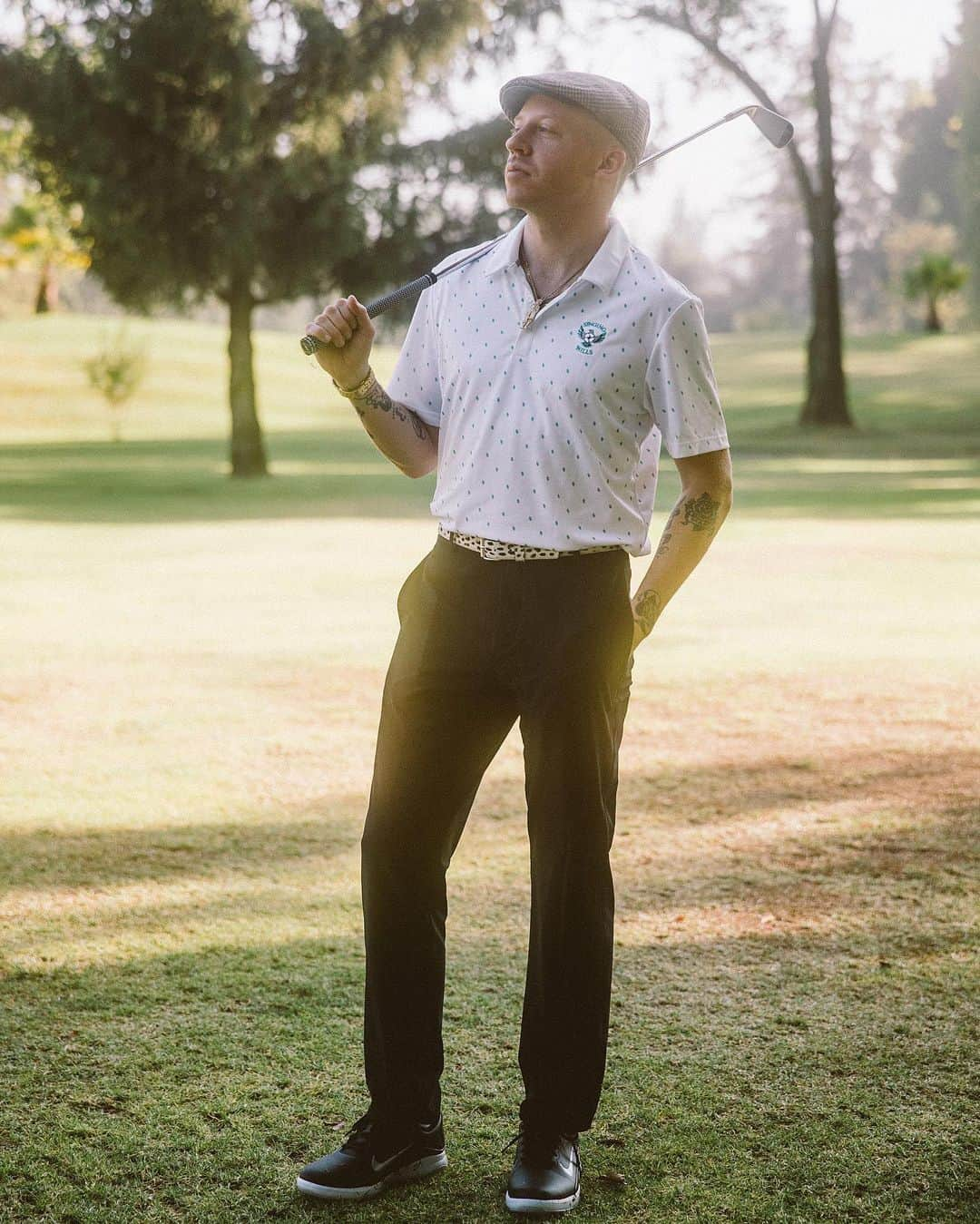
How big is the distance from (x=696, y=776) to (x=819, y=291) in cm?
3558

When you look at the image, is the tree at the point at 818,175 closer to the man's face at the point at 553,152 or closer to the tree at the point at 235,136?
the tree at the point at 235,136

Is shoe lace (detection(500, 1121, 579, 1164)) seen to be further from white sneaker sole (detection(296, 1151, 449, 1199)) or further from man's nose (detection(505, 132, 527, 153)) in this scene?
man's nose (detection(505, 132, 527, 153))

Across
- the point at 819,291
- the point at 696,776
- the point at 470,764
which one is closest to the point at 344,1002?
the point at 470,764

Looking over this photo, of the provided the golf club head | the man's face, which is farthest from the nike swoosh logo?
the golf club head

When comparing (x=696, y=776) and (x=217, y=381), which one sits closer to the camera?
(x=696, y=776)

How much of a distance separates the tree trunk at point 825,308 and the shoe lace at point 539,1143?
37.9 meters

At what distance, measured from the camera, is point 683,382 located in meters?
3.03

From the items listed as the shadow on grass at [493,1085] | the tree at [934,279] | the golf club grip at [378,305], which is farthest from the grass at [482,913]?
the tree at [934,279]

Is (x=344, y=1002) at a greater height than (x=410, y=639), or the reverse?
(x=410, y=639)

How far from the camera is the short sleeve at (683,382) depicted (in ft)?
9.88

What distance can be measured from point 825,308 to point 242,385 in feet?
58.6

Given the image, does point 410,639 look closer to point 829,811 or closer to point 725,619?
point 829,811

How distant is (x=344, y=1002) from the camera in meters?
4.26

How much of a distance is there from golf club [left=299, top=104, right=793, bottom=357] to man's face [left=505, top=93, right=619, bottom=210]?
0.09 meters
